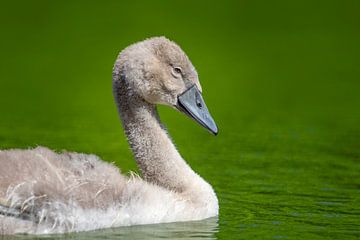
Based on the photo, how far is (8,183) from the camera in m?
9.67

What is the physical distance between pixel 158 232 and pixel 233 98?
9402 millimetres

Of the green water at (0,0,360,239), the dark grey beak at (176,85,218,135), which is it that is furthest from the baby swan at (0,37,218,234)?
the green water at (0,0,360,239)

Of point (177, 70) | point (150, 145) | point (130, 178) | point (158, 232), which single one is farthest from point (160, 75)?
point (158, 232)

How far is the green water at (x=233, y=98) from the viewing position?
38.3ft

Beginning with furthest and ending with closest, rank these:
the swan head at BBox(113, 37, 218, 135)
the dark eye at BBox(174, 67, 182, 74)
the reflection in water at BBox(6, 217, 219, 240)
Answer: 1. the dark eye at BBox(174, 67, 182, 74)
2. the swan head at BBox(113, 37, 218, 135)
3. the reflection in water at BBox(6, 217, 219, 240)

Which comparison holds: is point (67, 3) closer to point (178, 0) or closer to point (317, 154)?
point (178, 0)

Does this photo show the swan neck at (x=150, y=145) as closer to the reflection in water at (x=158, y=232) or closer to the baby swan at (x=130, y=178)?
the baby swan at (x=130, y=178)

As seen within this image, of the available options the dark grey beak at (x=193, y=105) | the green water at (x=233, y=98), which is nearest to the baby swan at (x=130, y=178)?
the dark grey beak at (x=193, y=105)

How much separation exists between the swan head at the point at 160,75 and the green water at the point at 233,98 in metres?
1.12

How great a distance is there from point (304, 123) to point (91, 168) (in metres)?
7.27

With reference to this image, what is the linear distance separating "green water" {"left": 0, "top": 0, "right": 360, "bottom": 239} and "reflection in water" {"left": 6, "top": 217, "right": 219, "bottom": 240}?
0.07 ft

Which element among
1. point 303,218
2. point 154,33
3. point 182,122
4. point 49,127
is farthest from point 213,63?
point 303,218

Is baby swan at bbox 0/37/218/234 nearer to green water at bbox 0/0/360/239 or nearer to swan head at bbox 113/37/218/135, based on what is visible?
swan head at bbox 113/37/218/135

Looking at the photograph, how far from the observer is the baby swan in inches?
384
